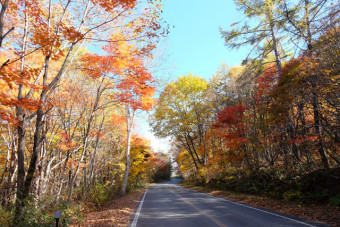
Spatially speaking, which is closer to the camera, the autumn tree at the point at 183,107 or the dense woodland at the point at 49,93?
the dense woodland at the point at 49,93

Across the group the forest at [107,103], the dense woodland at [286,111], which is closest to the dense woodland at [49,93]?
the forest at [107,103]

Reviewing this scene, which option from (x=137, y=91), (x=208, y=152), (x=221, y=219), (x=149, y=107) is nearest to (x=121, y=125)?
(x=149, y=107)

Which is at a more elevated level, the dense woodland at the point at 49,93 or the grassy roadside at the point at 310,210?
the dense woodland at the point at 49,93

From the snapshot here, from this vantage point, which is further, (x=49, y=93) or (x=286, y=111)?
(x=286, y=111)

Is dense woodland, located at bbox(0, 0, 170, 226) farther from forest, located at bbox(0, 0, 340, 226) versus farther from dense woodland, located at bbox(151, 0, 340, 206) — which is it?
dense woodland, located at bbox(151, 0, 340, 206)

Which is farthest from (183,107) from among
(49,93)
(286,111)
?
(49,93)

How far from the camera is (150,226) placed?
20.2ft

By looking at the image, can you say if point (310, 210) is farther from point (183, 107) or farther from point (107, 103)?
point (183, 107)

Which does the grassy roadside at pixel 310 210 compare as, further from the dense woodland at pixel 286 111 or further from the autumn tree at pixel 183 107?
the autumn tree at pixel 183 107

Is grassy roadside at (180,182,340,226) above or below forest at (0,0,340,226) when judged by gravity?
below

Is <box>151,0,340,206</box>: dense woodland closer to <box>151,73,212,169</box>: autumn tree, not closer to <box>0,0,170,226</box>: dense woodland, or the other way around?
<box>151,73,212,169</box>: autumn tree

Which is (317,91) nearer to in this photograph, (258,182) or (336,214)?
(336,214)

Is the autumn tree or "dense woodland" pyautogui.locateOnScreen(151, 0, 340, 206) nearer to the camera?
"dense woodland" pyautogui.locateOnScreen(151, 0, 340, 206)

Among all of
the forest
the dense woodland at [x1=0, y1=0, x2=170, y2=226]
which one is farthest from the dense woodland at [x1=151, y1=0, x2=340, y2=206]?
the dense woodland at [x1=0, y1=0, x2=170, y2=226]
